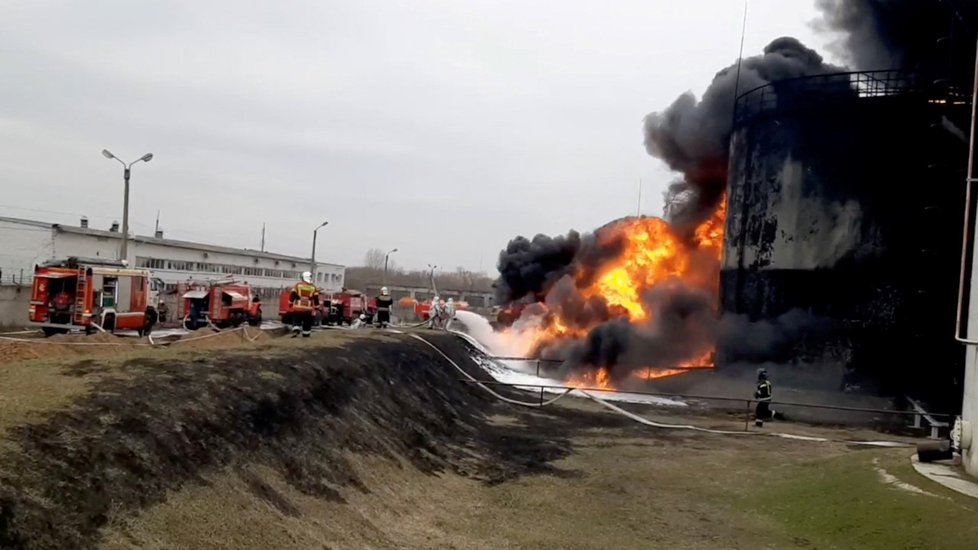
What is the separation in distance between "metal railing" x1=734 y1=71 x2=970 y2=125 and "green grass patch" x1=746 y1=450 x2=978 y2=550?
55.5ft

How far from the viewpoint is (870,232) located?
27.0m

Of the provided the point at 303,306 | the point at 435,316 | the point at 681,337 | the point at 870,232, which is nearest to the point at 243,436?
the point at 303,306

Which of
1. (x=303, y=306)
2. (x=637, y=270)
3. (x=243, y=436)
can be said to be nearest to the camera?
(x=243, y=436)

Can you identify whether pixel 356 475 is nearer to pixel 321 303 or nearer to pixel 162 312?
pixel 162 312

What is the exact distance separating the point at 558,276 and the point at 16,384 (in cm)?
3875

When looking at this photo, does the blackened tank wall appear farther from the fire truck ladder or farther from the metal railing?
the fire truck ladder

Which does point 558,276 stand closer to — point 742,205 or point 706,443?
point 742,205

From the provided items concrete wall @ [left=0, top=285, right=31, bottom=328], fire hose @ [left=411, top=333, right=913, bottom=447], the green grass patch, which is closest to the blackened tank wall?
fire hose @ [left=411, top=333, right=913, bottom=447]

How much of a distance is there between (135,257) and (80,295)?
35.2 meters

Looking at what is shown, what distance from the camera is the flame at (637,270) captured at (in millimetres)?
37062

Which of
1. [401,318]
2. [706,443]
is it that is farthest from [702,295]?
[401,318]

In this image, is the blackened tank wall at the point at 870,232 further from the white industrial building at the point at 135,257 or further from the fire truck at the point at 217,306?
the white industrial building at the point at 135,257

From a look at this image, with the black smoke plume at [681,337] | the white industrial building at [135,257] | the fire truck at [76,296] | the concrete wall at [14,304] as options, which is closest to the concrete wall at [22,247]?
the white industrial building at [135,257]

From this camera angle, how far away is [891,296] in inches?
1048
